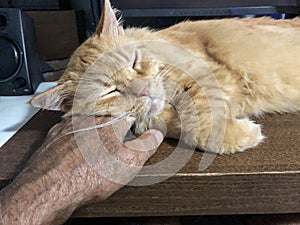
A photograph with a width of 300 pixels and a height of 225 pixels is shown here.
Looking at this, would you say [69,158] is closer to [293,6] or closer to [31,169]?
[31,169]

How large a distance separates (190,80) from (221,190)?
210 mm

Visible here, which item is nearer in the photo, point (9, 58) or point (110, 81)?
point (110, 81)

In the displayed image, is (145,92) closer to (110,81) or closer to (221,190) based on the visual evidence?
(110,81)

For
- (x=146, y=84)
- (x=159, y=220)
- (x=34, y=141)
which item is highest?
(x=146, y=84)

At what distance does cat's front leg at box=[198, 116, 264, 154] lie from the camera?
581mm

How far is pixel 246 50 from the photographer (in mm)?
730

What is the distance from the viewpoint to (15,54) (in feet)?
3.41

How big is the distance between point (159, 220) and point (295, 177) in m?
0.26

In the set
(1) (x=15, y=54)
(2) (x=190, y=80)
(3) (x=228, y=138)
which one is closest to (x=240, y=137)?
(3) (x=228, y=138)

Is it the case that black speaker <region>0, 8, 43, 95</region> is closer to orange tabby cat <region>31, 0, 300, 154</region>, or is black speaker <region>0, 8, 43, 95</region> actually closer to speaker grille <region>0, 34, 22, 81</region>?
speaker grille <region>0, 34, 22, 81</region>

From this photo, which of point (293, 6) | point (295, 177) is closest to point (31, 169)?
point (295, 177)

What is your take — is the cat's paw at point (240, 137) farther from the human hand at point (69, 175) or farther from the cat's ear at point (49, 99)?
the cat's ear at point (49, 99)

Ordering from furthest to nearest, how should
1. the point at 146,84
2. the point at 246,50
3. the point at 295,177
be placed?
the point at 246,50 → the point at 146,84 → the point at 295,177

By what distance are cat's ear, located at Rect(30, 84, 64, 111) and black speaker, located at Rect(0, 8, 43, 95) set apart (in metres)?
0.40
